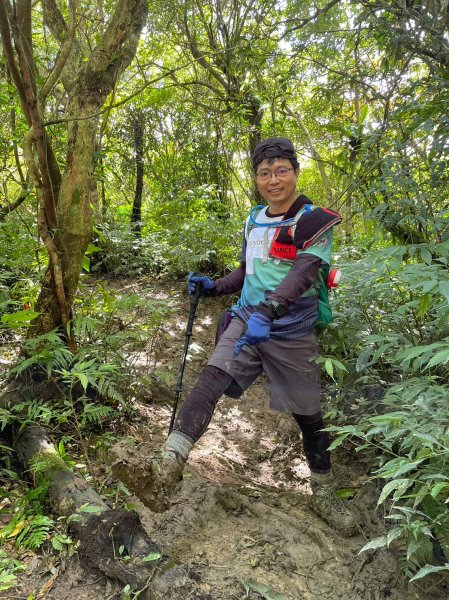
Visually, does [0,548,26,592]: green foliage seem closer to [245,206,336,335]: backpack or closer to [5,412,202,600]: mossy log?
[5,412,202,600]: mossy log

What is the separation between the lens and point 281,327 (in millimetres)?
2809

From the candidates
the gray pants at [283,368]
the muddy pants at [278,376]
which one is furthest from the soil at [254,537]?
the gray pants at [283,368]

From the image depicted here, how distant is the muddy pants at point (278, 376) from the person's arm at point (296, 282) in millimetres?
405

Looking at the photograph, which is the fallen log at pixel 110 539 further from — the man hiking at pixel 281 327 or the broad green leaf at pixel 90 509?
the man hiking at pixel 281 327

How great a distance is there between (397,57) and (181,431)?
12.4 ft

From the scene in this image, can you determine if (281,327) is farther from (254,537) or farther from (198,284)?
(254,537)

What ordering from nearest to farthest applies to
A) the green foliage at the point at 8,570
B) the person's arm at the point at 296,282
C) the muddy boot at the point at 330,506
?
the green foliage at the point at 8,570 < the person's arm at the point at 296,282 < the muddy boot at the point at 330,506

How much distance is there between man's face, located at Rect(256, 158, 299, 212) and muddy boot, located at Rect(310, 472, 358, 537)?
6.26ft

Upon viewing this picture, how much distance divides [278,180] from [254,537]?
2253mm

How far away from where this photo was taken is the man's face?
2.90m

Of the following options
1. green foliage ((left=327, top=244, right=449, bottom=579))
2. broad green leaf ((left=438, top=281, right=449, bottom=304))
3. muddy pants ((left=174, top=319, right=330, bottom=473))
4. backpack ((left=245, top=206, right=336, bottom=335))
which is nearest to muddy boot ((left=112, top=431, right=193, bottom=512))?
muddy pants ((left=174, top=319, right=330, bottom=473))

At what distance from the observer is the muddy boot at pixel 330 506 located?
104 inches

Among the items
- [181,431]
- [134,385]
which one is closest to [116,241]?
[134,385]

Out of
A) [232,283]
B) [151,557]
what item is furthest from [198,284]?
[151,557]
